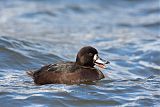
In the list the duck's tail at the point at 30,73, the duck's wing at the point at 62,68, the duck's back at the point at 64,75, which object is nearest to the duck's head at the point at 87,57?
the duck's back at the point at 64,75

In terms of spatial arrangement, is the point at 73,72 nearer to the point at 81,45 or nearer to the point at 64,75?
the point at 64,75

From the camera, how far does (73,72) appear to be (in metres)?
12.3

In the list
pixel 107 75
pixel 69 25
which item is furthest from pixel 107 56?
pixel 69 25

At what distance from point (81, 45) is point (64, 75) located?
18.8 ft

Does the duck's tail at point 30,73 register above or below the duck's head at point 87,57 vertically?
below

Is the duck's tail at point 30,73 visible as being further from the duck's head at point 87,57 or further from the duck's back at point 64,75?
the duck's head at point 87,57

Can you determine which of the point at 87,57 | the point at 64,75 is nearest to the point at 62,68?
the point at 64,75

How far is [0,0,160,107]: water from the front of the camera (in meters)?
11.4

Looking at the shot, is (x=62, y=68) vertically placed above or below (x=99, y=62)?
below

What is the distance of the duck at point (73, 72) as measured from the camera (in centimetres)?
1216

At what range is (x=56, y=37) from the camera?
19672 millimetres

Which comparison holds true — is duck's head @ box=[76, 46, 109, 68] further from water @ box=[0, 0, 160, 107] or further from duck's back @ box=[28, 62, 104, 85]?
water @ box=[0, 0, 160, 107]

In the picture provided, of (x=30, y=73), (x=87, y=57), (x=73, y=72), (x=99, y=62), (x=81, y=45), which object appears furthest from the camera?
(x=81, y=45)

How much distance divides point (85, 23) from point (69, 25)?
83 centimetres
